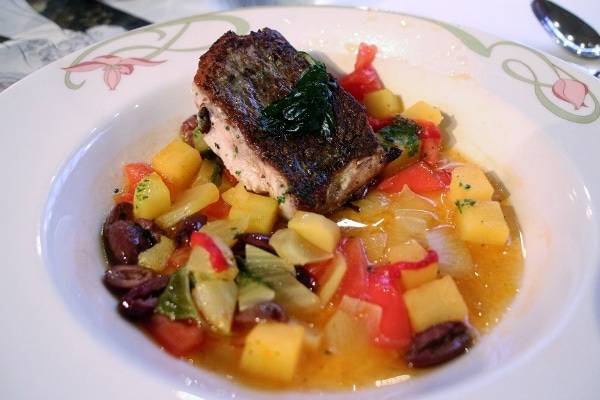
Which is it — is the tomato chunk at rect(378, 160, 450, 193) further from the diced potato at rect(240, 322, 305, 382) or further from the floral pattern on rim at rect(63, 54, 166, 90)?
the floral pattern on rim at rect(63, 54, 166, 90)

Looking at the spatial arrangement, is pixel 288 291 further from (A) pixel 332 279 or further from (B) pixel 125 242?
(B) pixel 125 242

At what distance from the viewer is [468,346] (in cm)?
253

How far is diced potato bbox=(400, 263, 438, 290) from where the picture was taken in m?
2.76

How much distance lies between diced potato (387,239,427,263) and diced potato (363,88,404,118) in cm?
129

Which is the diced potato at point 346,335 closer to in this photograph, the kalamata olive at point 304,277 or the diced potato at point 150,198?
the kalamata olive at point 304,277

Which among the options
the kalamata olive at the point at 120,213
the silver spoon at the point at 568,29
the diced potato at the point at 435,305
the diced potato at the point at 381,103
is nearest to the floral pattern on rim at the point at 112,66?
the kalamata olive at the point at 120,213

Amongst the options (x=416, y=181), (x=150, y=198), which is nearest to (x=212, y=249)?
(x=150, y=198)

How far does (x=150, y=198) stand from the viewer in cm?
318

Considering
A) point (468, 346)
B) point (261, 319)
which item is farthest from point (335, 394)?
point (468, 346)

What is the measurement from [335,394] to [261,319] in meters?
0.51

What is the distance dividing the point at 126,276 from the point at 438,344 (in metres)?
1.64

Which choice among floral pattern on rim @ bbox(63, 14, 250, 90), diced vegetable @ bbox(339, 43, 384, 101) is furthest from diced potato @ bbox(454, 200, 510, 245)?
floral pattern on rim @ bbox(63, 14, 250, 90)

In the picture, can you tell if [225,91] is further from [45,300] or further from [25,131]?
[45,300]

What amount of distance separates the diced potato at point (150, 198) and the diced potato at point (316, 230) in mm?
866
